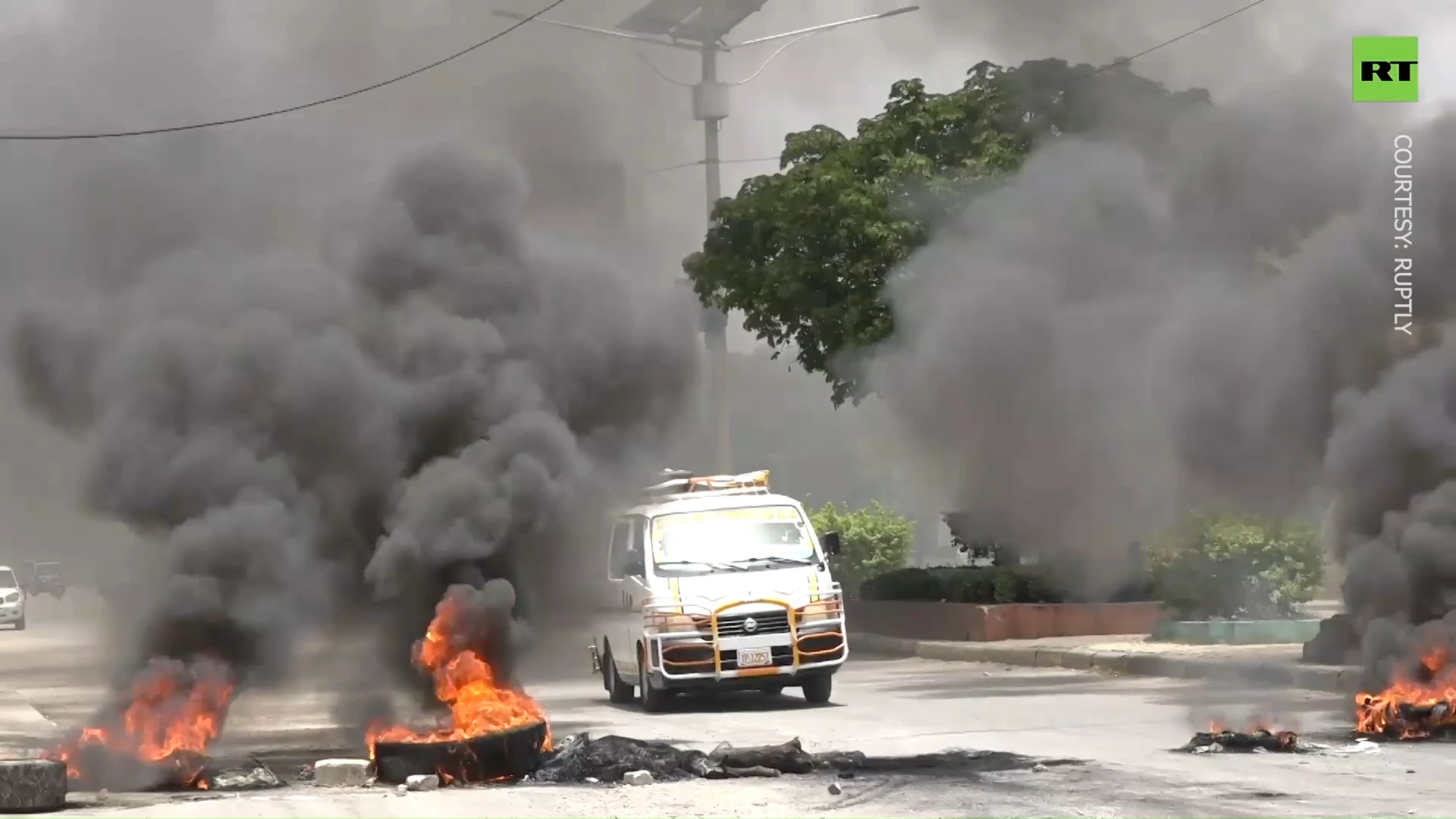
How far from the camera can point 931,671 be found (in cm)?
2200

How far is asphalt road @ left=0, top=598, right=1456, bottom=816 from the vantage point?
1019 cm

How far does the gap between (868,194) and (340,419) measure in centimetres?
1456

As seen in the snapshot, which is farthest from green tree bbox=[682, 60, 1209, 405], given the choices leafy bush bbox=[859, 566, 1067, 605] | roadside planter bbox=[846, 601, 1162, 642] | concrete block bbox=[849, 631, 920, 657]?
roadside planter bbox=[846, 601, 1162, 642]

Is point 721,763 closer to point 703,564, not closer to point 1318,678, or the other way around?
point 703,564

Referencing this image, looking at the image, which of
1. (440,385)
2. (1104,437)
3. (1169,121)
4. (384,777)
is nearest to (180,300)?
(440,385)

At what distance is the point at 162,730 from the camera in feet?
39.3

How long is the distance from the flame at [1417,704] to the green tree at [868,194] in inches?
511

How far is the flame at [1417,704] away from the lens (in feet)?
42.0

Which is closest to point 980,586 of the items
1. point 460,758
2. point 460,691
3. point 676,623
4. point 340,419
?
point 676,623

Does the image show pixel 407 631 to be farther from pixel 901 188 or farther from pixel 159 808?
pixel 901 188

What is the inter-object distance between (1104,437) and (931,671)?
11.8 feet

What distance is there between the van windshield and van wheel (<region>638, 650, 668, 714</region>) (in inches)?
32.9

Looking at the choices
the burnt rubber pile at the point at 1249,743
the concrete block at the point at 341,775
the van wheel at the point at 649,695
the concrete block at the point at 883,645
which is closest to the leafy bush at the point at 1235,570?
the concrete block at the point at 883,645

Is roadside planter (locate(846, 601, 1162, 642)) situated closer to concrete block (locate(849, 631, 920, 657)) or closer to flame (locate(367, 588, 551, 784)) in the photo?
concrete block (locate(849, 631, 920, 657))
